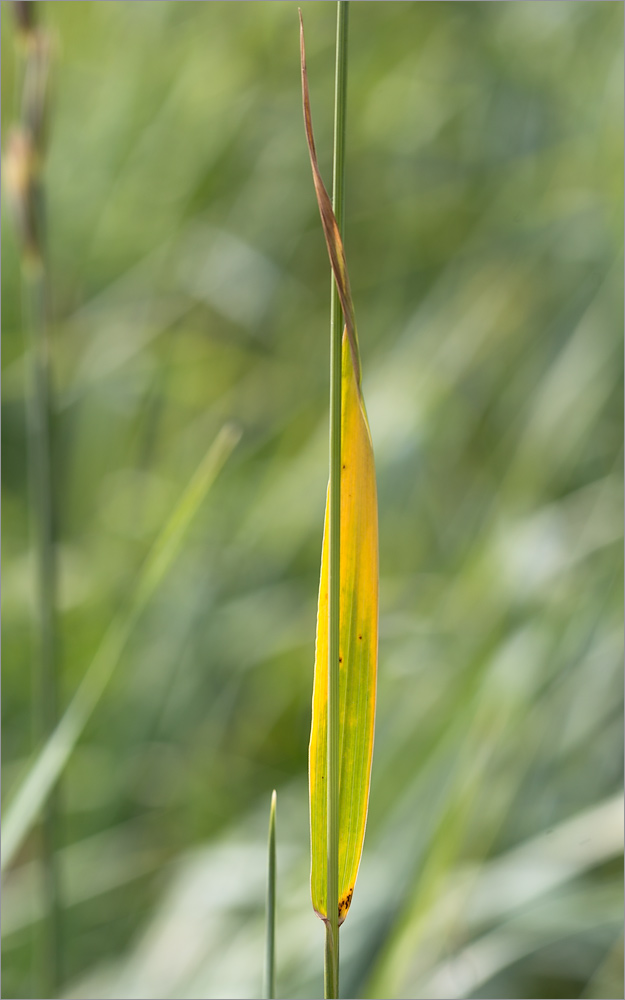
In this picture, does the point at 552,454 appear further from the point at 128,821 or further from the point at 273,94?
the point at 273,94

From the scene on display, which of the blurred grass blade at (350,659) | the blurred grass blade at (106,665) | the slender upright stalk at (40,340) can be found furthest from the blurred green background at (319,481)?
the blurred grass blade at (350,659)

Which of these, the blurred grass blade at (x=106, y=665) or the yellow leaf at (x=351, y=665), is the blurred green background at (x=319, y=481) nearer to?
the blurred grass blade at (x=106, y=665)

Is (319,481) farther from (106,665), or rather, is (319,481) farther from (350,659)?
(350,659)

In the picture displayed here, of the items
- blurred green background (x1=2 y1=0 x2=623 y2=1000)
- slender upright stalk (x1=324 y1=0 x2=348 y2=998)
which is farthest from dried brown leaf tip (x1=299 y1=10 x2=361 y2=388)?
blurred green background (x1=2 y1=0 x2=623 y2=1000)

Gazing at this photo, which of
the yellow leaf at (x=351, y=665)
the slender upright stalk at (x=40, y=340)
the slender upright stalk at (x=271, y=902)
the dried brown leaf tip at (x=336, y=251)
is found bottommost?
the slender upright stalk at (x=271, y=902)

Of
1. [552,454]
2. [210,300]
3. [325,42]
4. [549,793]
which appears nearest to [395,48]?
[325,42]

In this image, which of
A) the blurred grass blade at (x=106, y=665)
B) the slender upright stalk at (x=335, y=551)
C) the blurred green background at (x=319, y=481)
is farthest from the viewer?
the blurred green background at (x=319, y=481)

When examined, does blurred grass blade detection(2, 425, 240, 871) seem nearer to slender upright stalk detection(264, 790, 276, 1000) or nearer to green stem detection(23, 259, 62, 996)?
green stem detection(23, 259, 62, 996)
